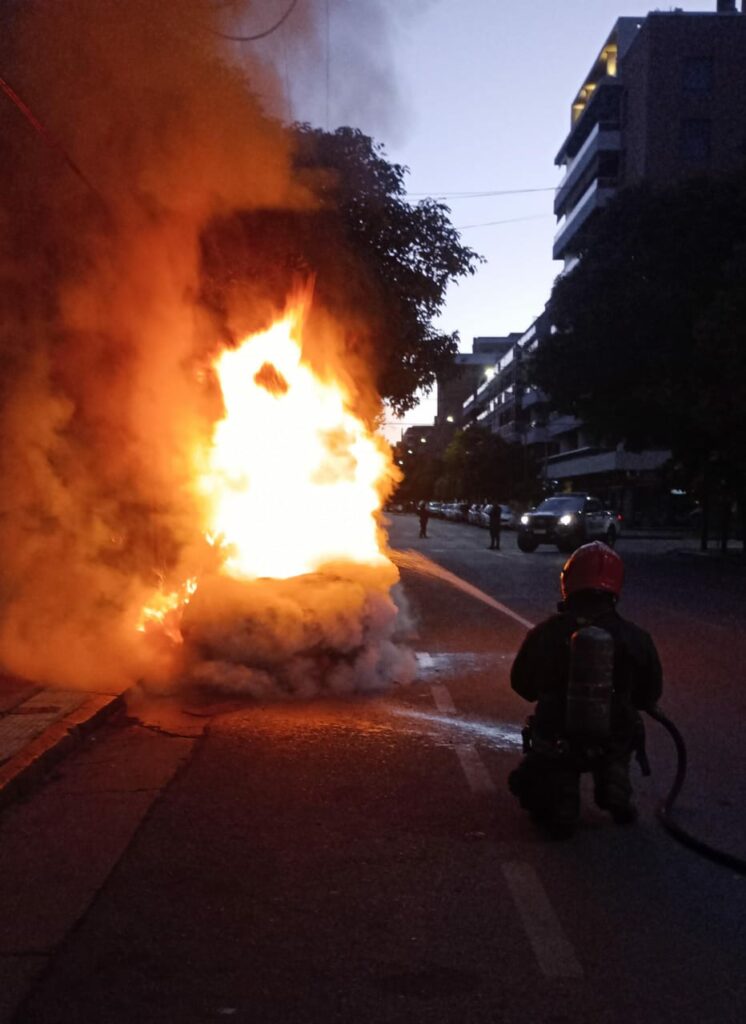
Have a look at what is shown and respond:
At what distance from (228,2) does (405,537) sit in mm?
→ 34873

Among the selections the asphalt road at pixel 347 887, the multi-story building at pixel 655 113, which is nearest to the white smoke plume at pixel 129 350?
the asphalt road at pixel 347 887

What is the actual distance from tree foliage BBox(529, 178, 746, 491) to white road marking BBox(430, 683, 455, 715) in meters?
19.7

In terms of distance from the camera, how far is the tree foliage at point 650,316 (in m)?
30.5

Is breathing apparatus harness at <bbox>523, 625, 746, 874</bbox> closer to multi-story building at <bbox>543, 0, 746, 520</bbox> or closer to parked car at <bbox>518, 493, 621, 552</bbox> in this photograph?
parked car at <bbox>518, 493, 621, 552</bbox>

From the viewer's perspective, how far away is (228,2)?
10.2 m

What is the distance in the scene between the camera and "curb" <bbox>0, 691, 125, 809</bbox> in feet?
20.0

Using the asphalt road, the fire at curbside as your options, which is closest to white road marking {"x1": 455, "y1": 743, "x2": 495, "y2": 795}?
the asphalt road

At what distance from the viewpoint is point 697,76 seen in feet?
188

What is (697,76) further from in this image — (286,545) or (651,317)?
(286,545)

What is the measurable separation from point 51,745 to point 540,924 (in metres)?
3.65

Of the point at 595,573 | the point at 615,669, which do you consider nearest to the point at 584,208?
the point at 595,573

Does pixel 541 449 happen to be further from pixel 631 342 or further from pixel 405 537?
pixel 631 342

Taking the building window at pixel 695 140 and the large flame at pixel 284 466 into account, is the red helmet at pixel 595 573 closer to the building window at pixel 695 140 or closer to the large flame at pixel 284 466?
the large flame at pixel 284 466

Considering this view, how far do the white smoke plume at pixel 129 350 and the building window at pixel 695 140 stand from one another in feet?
166
